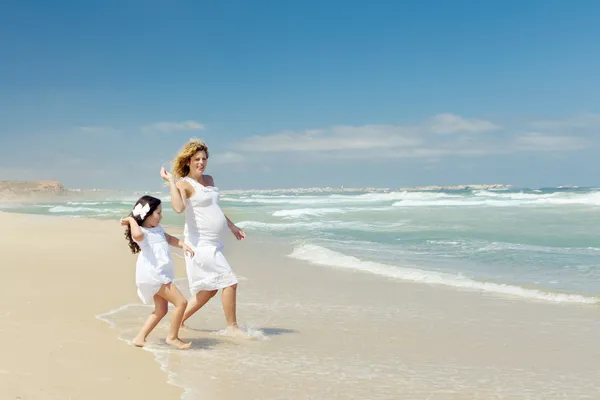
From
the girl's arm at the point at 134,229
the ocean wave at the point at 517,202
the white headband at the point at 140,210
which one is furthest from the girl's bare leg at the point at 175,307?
the ocean wave at the point at 517,202

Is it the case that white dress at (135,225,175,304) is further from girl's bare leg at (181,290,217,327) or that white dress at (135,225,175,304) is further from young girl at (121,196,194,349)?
girl's bare leg at (181,290,217,327)

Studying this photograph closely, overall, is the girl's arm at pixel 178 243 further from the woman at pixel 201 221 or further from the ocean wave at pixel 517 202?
the ocean wave at pixel 517 202

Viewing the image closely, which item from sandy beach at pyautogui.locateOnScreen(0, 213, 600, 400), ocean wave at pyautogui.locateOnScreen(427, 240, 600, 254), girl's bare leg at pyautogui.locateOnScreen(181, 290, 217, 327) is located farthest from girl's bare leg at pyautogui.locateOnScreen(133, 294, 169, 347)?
ocean wave at pyautogui.locateOnScreen(427, 240, 600, 254)

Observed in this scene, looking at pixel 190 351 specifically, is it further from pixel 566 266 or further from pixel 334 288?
pixel 566 266

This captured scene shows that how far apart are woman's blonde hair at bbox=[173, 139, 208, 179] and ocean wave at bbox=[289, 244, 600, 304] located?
4.81 m

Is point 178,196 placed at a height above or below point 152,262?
above

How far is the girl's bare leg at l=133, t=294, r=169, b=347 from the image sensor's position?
5281 mm

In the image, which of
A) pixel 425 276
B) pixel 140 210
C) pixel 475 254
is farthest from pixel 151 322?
pixel 475 254

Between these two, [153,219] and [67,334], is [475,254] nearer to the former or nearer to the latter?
[153,219]

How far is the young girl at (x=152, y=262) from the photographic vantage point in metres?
5.23

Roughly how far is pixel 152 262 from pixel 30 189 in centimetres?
12214

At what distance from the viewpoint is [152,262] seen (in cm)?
525

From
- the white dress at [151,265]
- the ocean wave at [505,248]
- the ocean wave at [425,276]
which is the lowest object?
the ocean wave at [425,276]

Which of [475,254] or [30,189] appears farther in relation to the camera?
[30,189]
